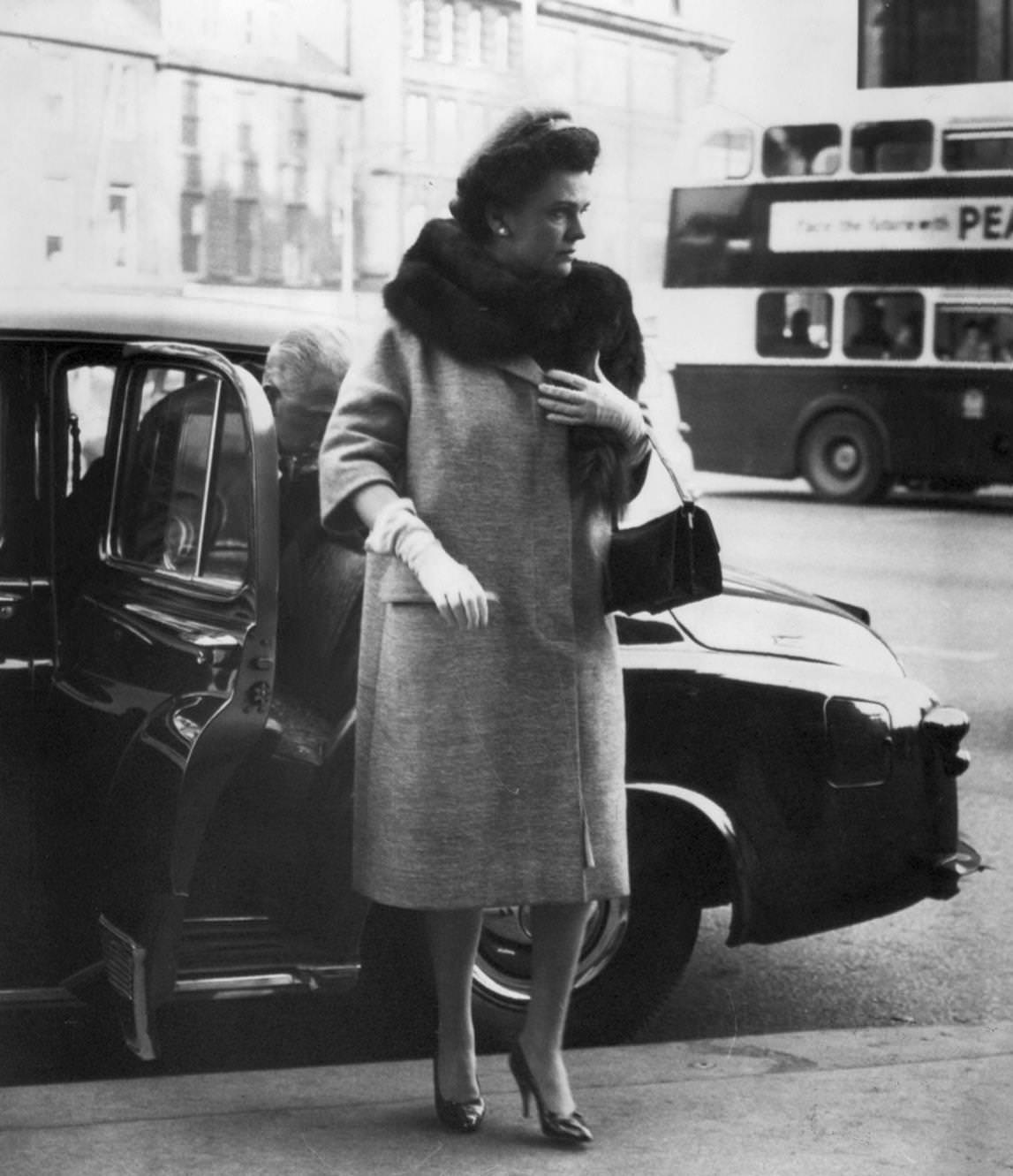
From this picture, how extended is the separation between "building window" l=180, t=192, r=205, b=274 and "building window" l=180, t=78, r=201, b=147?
0.18 meters

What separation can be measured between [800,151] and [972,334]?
2.04 m

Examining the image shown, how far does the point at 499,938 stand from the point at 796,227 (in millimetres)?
12847

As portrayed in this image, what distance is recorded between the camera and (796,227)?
1617cm

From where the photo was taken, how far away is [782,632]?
423 cm

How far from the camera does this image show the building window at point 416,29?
590 centimetres

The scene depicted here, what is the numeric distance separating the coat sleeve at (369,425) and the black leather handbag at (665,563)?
39cm

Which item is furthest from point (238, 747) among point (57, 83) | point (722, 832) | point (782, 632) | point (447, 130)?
point (57, 83)

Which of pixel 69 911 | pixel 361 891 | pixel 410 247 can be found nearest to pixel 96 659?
pixel 69 911

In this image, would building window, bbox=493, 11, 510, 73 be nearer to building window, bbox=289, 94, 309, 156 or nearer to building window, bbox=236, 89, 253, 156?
building window, bbox=289, 94, 309, 156

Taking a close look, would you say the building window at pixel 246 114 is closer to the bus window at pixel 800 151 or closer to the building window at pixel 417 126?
the building window at pixel 417 126

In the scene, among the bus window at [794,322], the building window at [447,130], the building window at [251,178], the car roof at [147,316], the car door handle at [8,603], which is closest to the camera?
the car door handle at [8,603]

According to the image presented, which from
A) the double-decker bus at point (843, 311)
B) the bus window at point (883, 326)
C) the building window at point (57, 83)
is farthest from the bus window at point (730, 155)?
the building window at point (57, 83)

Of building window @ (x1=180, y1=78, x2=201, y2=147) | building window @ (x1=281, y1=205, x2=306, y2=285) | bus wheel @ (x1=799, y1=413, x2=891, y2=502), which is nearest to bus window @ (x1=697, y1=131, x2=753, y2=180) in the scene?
bus wheel @ (x1=799, y1=413, x2=891, y2=502)

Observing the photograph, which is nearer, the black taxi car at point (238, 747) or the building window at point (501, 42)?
the black taxi car at point (238, 747)
